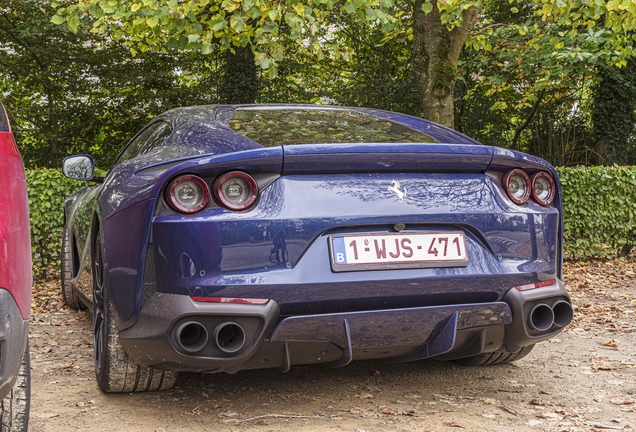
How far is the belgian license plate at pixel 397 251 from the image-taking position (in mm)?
3023

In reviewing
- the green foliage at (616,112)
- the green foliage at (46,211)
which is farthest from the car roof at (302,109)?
the green foliage at (616,112)

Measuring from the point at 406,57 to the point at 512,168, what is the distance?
13554mm

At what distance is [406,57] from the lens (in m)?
16.5

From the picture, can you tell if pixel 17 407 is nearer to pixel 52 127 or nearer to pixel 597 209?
pixel 597 209

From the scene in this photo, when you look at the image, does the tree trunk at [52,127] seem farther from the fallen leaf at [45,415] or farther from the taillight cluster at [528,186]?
the taillight cluster at [528,186]

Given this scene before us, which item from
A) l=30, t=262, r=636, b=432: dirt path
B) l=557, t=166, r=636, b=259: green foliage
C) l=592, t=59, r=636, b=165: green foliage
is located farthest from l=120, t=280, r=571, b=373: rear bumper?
l=592, t=59, r=636, b=165: green foliage

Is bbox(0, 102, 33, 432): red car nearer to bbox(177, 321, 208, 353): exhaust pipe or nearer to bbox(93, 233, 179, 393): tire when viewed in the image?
bbox(177, 321, 208, 353): exhaust pipe

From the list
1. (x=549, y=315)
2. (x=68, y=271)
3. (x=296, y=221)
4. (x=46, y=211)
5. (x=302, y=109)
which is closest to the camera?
(x=296, y=221)

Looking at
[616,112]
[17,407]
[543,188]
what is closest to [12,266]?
[17,407]

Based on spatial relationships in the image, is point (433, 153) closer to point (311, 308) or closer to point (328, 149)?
point (328, 149)

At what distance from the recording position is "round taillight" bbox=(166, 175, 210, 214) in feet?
9.82

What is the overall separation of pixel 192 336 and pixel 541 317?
5.03 ft

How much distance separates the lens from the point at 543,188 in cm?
351

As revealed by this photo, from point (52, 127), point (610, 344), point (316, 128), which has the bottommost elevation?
point (610, 344)
